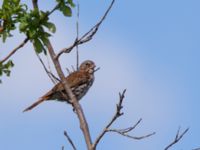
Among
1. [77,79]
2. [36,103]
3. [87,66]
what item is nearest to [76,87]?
[77,79]

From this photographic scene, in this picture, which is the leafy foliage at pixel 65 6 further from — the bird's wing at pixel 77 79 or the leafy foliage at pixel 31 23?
the bird's wing at pixel 77 79

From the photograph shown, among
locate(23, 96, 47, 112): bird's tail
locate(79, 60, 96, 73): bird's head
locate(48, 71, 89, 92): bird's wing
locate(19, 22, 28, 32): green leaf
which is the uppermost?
locate(79, 60, 96, 73): bird's head

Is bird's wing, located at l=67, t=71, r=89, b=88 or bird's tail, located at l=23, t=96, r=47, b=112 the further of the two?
bird's wing, located at l=67, t=71, r=89, b=88

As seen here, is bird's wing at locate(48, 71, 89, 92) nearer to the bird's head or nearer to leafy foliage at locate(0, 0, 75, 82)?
the bird's head

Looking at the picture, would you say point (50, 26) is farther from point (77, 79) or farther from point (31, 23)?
point (77, 79)

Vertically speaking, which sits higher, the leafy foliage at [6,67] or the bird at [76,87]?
the bird at [76,87]

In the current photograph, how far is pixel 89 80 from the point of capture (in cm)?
1399

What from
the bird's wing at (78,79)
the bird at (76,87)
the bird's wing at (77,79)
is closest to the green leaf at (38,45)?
the bird at (76,87)

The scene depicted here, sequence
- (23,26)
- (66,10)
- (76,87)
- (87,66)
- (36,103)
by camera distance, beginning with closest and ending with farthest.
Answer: (23,26) → (66,10) → (36,103) → (76,87) → (87,66)

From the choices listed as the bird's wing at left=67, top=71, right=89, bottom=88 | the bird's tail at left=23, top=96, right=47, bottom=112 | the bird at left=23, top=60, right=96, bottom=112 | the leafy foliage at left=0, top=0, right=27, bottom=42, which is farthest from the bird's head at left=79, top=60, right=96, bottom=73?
the leafy foliage at left=0, top=0, right=27, bottom=42

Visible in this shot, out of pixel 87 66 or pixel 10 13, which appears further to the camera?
pixel 87 66

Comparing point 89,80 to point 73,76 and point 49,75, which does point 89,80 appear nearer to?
point 73,76

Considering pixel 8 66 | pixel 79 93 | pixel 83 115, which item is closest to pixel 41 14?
pixel 8 66

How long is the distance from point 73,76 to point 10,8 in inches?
344
